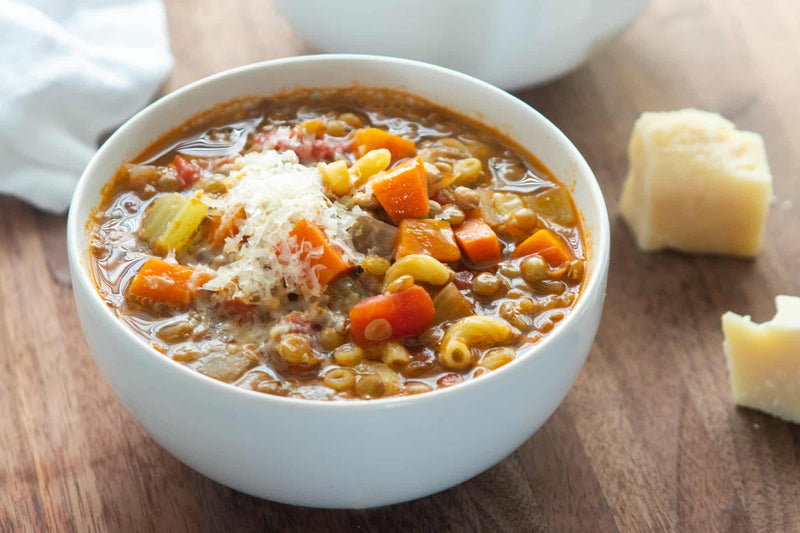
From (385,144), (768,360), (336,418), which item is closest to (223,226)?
(385,144)

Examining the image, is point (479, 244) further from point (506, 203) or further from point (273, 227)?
point (273, 227)

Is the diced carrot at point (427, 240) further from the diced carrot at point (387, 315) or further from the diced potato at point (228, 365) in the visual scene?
the diced potato at point (228, 365)

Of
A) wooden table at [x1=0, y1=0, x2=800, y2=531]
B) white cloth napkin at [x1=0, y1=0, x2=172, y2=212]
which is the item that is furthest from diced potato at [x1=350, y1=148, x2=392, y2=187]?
white cloth napkin at [x1=0, y1=0, x2=172, y2=212]

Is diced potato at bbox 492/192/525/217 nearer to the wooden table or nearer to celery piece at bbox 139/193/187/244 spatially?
the wooden table

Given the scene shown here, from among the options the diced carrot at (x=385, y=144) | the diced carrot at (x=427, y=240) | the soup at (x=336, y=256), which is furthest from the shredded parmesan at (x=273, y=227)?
the diced carrot at (x=385, y=144)

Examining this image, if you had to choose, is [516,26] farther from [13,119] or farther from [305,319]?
[13,119]

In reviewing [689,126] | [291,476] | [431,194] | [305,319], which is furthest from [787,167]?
[291,476]
